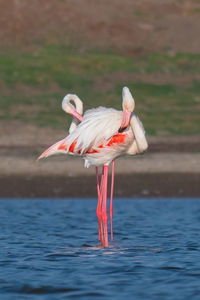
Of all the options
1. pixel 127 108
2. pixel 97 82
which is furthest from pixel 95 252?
pixel 97 82

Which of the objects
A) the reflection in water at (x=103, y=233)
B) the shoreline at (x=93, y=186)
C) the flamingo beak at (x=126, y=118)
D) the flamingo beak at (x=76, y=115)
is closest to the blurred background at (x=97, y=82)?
the shoreline at (x=93, y=186)

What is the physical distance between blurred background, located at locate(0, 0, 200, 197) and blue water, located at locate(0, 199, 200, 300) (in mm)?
1418

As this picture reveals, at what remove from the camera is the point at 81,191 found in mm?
14422

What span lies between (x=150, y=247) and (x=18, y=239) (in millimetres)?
1685

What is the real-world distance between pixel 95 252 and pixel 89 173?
622 cm

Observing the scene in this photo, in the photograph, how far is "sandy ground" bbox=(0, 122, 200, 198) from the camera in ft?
47.2

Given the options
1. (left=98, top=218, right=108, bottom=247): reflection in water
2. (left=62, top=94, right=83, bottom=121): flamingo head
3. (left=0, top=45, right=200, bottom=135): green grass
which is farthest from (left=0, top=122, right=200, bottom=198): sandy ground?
(left=62, top=94, right=83, bottom=121): flamingo head

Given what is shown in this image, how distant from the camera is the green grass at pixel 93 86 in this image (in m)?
19.4

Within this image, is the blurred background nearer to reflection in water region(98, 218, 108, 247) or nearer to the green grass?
the green grass

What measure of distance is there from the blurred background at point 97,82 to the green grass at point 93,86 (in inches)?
1.1

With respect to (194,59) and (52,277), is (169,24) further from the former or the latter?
(52,277)

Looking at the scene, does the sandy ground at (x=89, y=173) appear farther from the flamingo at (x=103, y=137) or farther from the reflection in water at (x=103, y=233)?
the flamingo at (x=103, y=137)

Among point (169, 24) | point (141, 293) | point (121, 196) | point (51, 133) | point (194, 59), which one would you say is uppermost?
point (169, 24)

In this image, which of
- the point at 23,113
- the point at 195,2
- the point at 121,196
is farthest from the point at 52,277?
the point at 195,2
